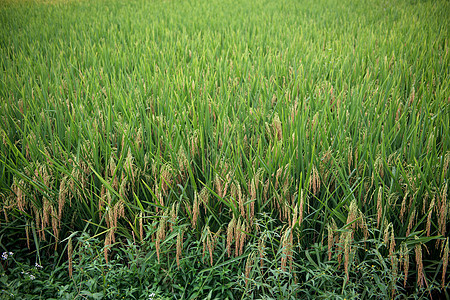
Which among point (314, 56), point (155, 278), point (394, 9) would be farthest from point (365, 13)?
point (155, 278)

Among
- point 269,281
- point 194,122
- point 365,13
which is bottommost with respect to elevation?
point 269,281

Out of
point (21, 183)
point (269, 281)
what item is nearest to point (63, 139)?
point (21, 183)

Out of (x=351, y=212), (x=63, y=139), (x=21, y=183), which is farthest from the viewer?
(x=63, y=139)

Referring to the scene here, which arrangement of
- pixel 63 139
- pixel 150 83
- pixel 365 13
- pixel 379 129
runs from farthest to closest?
pixel 365 13 < pixel 150 83 < pixel 63 139 < pixel 379 129

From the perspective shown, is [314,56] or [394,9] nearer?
[314,56]

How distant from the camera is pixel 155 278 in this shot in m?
1.25

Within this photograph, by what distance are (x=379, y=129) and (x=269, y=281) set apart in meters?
1.01

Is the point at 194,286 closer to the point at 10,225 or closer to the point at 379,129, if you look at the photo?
the point at 10,225

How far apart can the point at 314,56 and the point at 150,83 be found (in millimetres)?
1686

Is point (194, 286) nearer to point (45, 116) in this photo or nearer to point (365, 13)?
point (45, 116)

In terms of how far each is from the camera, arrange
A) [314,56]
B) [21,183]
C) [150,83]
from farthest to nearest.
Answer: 1. [314,56]
2. [150,83]
3. [21,183]

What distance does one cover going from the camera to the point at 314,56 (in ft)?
10.3

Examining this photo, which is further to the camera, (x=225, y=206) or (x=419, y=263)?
(x=225, y=206)

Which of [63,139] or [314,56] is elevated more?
[314,56]
